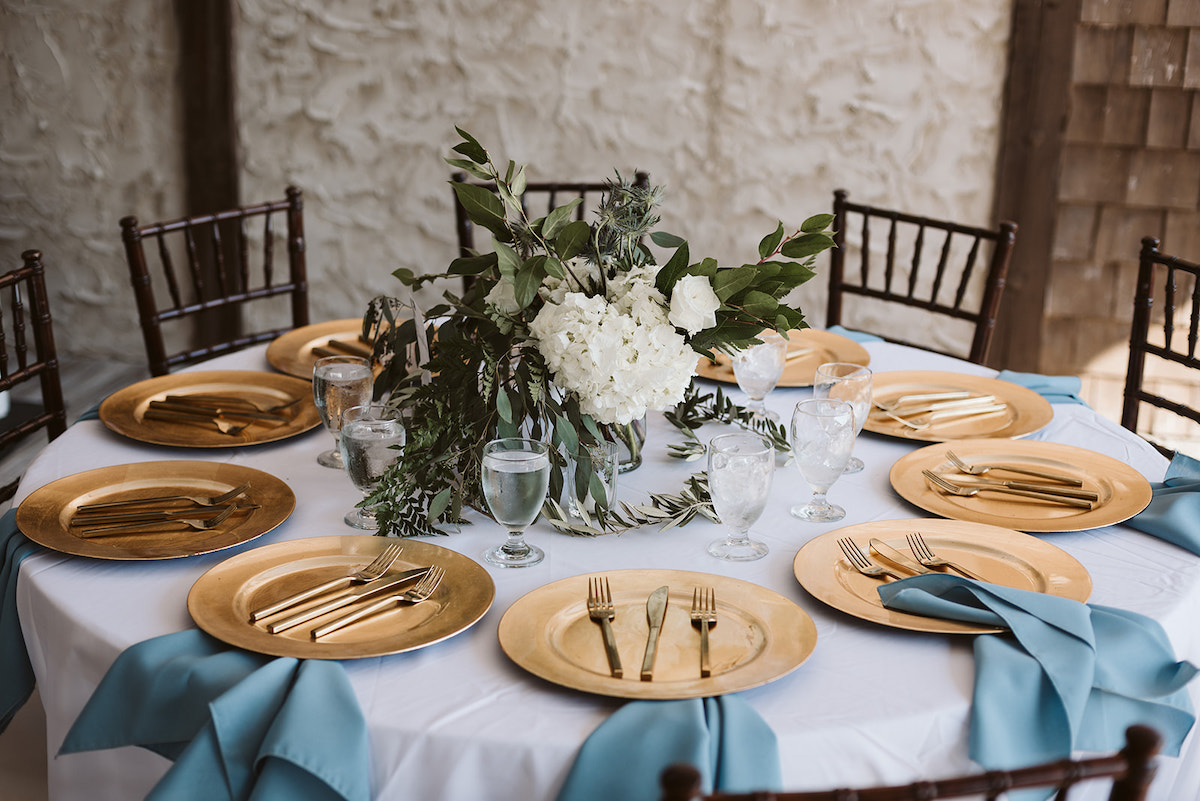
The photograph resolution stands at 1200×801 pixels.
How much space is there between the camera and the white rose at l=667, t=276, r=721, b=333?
47.6 inches

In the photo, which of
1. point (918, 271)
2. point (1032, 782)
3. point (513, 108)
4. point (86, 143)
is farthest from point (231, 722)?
point (86, 143)

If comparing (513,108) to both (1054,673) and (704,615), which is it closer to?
(704,615)

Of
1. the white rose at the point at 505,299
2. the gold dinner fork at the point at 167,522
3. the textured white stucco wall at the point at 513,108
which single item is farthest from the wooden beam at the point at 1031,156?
the gold dinner fork at the point at 167,522

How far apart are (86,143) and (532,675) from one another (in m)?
3.52

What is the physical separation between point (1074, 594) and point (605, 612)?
0.50 meters

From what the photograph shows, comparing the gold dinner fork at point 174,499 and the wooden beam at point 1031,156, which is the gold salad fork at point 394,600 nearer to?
the gold dinner fork at point 174,499

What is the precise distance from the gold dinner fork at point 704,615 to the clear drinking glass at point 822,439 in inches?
9.9

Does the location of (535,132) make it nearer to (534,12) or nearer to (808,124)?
(534,12)

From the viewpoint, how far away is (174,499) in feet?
4.39

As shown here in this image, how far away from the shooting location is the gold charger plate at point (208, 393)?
155 centimetres

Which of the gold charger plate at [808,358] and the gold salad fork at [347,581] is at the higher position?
the gold charger plate at [808,358]

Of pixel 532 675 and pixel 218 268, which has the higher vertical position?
pixel 218 268

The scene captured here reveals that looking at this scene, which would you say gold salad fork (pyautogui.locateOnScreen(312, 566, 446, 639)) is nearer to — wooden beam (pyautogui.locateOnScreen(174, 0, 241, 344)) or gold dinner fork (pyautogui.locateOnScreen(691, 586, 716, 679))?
gold dinner fork (pyautogui.locateOnScreen(691, 586, 716, 679))

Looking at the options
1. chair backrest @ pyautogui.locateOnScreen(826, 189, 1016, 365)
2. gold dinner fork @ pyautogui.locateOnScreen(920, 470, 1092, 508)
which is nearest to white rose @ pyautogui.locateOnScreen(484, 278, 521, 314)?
gold dinner fork @ pyautogui.locateOnScreen(920, 470, 1092, 508)
